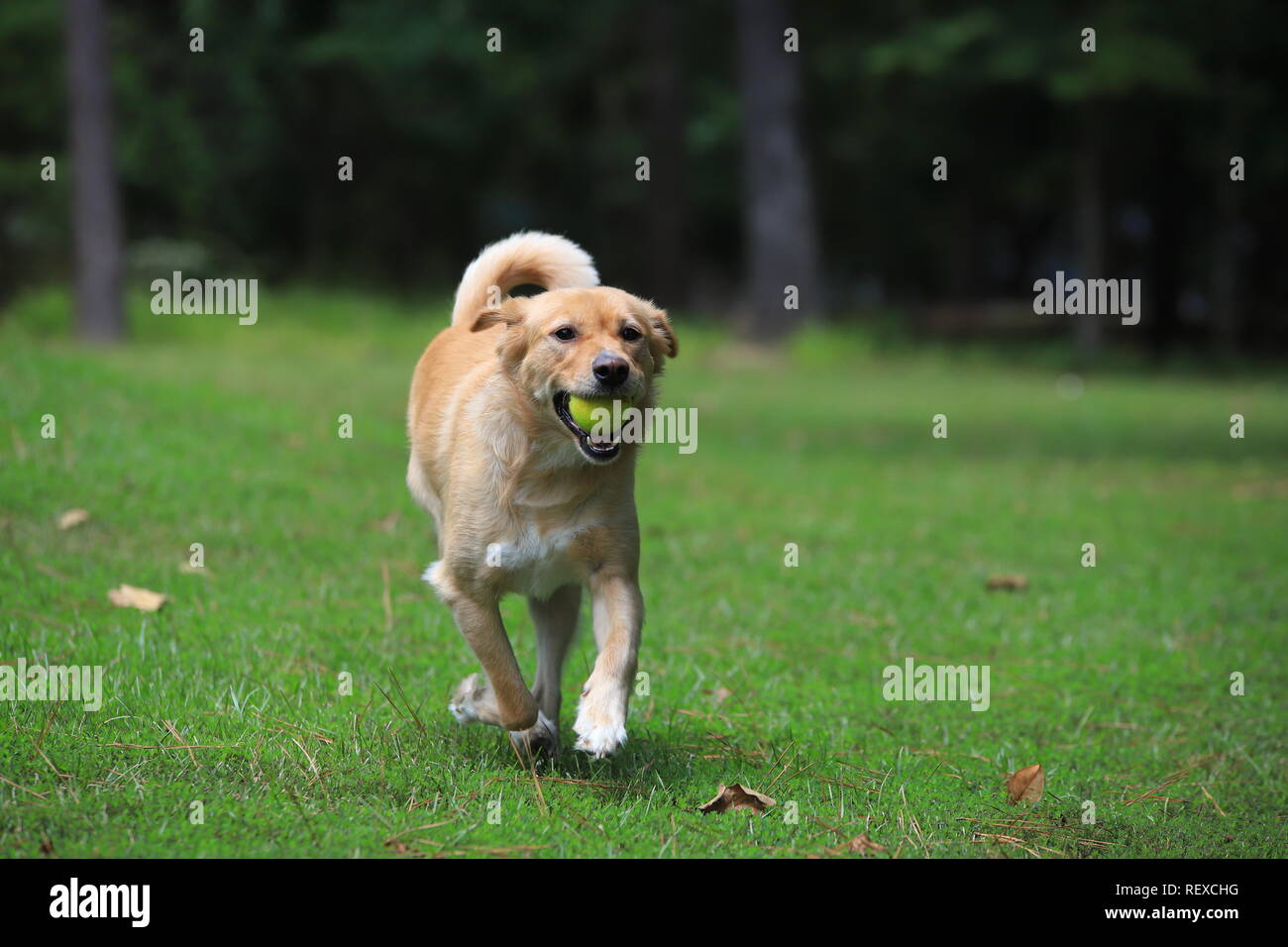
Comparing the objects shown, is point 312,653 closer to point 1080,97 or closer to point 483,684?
point 483,684

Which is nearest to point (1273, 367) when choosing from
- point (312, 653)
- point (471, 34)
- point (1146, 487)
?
point (1146, 487)

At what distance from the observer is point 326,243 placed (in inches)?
1282

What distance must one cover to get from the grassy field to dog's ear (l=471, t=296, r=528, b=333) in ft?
4.61

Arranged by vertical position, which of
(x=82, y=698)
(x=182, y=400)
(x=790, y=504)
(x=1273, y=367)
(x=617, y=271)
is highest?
(x=617, y=271)

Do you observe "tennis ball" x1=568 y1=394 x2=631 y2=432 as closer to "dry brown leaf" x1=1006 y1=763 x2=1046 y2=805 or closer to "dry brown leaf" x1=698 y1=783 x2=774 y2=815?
"dry brown leaf" x1=698 y1=783 x2=774 y2=815

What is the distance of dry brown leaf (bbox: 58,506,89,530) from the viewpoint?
687cm

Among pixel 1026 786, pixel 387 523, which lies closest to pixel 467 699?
pixel 1026 786

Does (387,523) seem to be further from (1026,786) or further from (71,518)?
(1026,786)

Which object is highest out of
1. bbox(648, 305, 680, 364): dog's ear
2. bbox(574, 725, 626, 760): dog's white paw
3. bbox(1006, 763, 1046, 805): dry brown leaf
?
bbox(648, 305, 680, 364): dog's ear

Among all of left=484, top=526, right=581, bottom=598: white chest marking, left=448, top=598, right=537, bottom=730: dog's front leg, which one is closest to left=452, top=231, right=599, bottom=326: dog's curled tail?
left=484, top=526, right=581, bottom=598: white chest marking

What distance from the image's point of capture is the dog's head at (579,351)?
4.34 m

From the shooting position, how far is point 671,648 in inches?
248

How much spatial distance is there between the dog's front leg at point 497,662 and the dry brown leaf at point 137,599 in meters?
2.03
